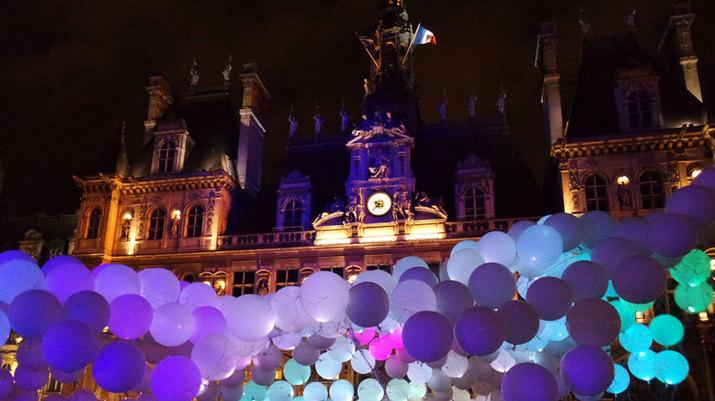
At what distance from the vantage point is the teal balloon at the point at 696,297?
1132 cm

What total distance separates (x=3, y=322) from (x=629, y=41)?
28.6 m

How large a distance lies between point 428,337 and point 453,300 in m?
1.02

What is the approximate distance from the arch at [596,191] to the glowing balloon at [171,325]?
18.8m

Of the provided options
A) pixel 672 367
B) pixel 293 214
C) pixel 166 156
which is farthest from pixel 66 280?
pixel 166 156

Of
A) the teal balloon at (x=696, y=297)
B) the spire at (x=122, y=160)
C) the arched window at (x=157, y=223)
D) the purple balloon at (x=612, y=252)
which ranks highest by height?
the spire at (x=122, y=160)

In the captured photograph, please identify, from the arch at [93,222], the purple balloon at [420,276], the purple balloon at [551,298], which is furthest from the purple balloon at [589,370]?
the arch at [93,222]

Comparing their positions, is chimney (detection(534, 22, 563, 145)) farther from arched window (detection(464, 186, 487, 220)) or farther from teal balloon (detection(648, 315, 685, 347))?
teal balloon (detection(648, 315, 685, 347))

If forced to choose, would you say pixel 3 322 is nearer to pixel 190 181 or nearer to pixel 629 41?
pixel 190 181

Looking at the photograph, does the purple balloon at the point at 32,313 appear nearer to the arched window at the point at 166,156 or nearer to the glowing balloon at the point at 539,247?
the glowing balloon at the point at 539,247

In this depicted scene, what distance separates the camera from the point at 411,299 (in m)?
11.1

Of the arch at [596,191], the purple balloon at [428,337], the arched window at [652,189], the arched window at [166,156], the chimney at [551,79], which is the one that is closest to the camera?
the purple balloon at [428,337]

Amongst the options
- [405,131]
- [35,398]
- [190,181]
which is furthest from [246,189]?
[35,398]

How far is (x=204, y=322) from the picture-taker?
11.9m

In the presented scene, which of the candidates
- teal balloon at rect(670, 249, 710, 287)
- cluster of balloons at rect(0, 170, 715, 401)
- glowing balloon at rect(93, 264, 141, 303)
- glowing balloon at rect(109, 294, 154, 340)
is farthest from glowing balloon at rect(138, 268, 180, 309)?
teal balloon at rect(670, 249, 710, 287)
